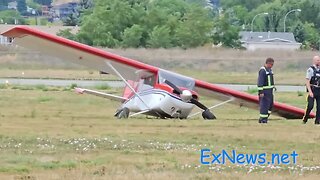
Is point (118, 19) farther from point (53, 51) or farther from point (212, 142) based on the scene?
point (212, 142)

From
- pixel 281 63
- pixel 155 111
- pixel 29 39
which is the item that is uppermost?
pixel 29 39

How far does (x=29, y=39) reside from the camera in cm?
1817

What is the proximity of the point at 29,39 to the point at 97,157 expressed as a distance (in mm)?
7804

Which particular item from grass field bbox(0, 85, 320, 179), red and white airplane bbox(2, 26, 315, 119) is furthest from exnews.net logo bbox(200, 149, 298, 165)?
red and white airplane bbox(2, 26, 315, 119)

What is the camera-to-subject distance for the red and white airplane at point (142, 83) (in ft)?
58.6

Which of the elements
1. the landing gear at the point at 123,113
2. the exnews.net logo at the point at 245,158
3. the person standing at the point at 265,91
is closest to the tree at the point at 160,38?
the landing gear at the point at 123,113

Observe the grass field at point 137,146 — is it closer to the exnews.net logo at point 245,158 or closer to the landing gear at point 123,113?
the exnews.net logo at point 245,158

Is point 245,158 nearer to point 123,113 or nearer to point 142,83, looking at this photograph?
point 123,113

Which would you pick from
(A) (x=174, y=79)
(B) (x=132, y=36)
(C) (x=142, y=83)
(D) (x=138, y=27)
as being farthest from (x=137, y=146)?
(D) (x=138, y=27)

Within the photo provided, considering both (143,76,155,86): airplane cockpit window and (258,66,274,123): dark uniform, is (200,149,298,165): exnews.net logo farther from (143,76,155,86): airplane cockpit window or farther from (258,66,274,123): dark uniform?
(143,76,155,86): airplane cockpit window

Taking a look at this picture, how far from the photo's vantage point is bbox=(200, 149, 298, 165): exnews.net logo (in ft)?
34.3

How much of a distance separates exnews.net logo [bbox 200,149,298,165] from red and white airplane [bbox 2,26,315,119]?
6.67 m

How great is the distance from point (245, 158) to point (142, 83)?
851 centimetres

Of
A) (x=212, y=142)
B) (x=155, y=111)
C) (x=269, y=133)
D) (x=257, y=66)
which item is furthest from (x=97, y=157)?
(x=257, y=66)
